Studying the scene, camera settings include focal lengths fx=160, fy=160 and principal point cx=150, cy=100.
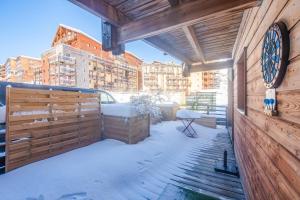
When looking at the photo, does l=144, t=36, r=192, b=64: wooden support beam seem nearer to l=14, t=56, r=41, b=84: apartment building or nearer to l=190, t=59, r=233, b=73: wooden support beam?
l=190, t=59, r=233, b=73: wooden support beam

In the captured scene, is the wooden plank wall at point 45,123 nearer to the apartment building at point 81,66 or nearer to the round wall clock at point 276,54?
the round wall clock at point 276,54

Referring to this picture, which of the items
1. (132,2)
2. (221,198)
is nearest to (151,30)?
(132,2)

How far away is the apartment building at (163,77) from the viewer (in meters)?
26.6

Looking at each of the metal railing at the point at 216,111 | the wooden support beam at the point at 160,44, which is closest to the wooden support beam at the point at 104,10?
Answer: the wooden support beam at the point at 160,44

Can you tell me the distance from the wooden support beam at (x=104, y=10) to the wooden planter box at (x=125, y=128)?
306 centimetres

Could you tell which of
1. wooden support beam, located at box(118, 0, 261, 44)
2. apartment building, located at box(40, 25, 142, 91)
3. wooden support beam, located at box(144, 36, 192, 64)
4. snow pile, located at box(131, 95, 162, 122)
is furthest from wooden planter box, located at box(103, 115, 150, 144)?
apartment building, located at box(40, 25, 142, 91)

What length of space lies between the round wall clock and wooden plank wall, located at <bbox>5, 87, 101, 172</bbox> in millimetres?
4018

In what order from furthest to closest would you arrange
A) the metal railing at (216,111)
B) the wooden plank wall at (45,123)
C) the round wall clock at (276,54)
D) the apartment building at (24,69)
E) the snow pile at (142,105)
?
the apartment building at (24,69)
the metal railing at (216,111)
the snow pile at (142,105)
the wooden plank wall at (45,123)
the round wall clock at (276,54)

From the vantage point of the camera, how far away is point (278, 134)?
3.54ft

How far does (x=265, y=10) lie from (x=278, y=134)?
1132 mm

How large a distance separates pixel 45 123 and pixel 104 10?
3005 millimetres

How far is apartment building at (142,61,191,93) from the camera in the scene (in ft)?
87.2

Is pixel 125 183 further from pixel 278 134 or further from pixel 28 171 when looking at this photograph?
pixel 278 134

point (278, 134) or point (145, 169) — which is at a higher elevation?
point (278, 134)
